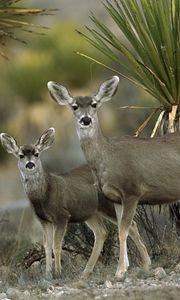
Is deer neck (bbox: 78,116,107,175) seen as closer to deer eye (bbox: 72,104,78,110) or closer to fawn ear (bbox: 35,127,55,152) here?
deer eye (bbox: 72,104,78,110)

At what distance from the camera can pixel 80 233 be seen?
53.4ft

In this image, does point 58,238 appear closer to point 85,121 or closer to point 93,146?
point 93,146

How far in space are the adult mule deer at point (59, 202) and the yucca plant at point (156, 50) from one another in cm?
112

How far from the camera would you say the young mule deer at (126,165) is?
12984 millimetres

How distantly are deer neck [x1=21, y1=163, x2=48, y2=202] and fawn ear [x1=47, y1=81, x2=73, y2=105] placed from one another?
114 centimetres

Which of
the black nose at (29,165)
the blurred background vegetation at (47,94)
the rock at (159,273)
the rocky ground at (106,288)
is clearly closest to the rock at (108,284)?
the rocky ground at (106,288)

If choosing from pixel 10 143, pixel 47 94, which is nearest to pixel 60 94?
pixel 10 143

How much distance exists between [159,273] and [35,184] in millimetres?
2829

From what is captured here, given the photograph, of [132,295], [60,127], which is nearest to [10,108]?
[60,127]

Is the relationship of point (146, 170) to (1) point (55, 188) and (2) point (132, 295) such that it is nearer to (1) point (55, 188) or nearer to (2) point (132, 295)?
(1) point (55, 188)

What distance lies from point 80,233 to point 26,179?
212cm

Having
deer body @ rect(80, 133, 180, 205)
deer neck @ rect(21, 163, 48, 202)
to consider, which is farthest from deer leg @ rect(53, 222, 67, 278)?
deer body @ rect(80, 133, 180, 205)

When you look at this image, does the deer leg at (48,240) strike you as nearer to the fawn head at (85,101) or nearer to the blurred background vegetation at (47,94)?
the fawn head at (85,101)

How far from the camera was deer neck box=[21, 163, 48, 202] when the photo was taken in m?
14.3
